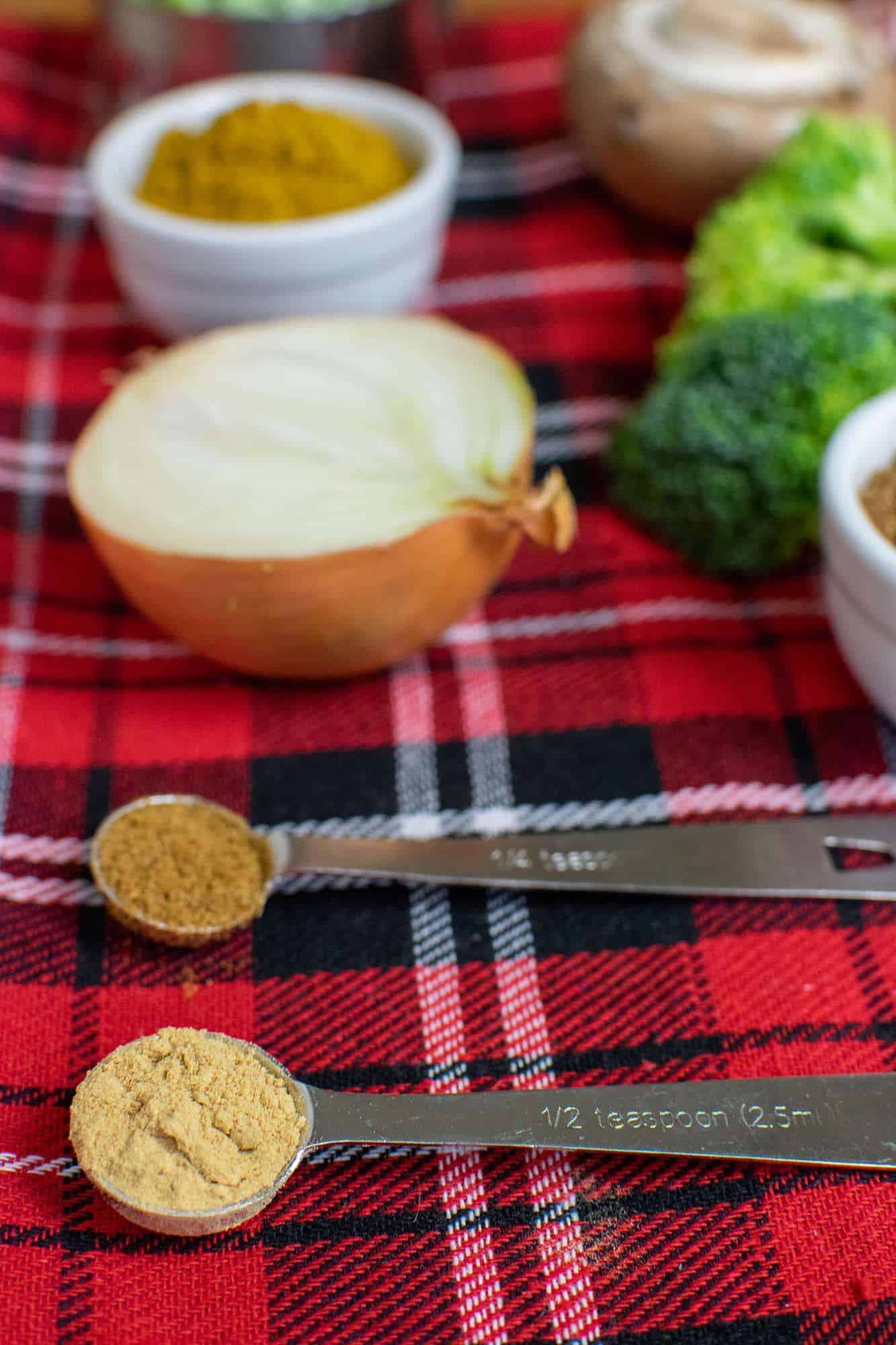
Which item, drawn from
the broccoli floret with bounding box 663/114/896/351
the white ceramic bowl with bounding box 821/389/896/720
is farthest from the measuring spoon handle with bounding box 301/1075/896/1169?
the broccoli floret with bounding box 663/114/896/351

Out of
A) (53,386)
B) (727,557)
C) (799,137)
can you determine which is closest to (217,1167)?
(727,557)

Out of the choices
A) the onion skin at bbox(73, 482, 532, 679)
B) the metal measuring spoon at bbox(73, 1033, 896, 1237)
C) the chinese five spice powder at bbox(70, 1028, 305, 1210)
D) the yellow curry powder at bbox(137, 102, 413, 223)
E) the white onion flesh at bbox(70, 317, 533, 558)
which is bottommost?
the chinese five spice powder at bbox(70, 1028, 305, 1210)

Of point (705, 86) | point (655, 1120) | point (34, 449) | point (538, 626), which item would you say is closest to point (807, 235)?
point (705, 86)

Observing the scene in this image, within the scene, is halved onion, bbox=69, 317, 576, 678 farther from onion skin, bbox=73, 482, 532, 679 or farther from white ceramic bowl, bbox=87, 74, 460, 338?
white ceramic bowl, bbox=87, 74, 460, 338

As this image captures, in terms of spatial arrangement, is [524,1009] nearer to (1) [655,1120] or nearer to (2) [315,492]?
(1) [655,1120]

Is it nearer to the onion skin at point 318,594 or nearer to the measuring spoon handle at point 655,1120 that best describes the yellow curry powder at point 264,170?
the onion skin at point 318,594

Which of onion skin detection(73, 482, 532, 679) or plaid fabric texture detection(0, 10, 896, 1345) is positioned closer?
plaid fabric texture detection(0, 10, 896, 1345)

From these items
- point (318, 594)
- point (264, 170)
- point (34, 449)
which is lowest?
point (34, 449)
